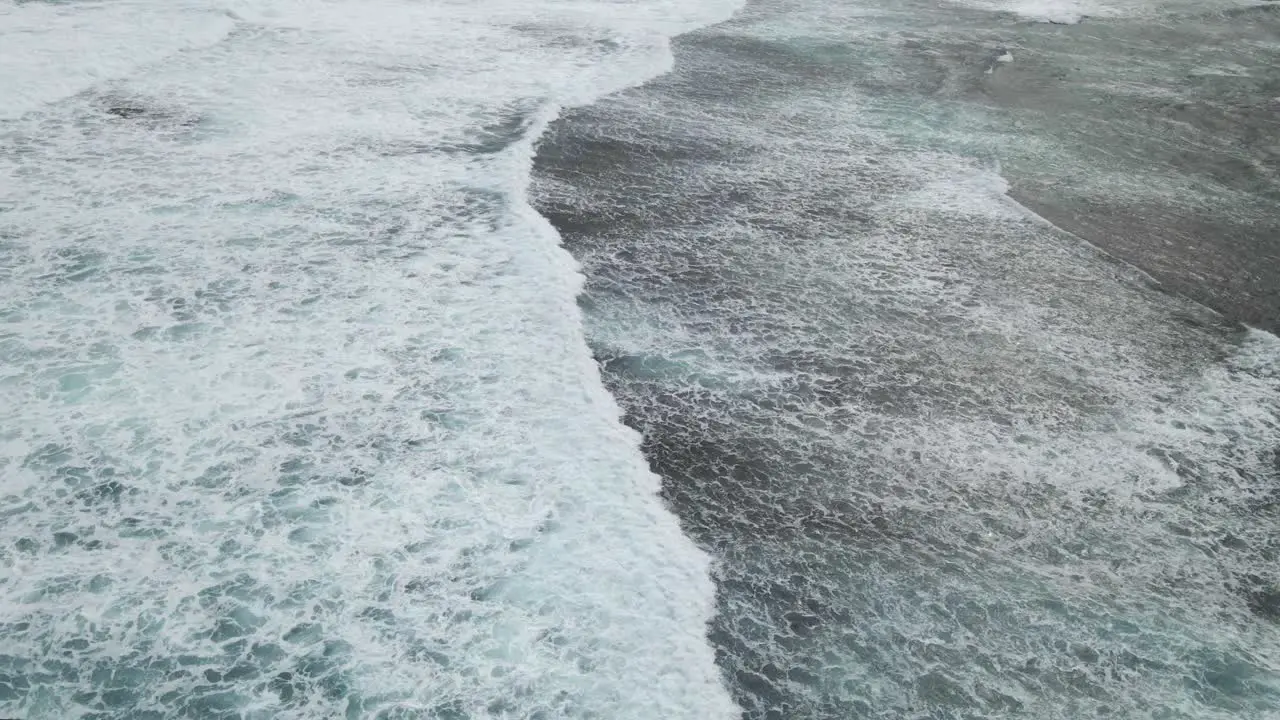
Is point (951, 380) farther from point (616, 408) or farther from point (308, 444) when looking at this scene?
point (308, 444)

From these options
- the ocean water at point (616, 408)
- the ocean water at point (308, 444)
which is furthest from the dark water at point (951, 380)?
the ocean water at point (308, 444)

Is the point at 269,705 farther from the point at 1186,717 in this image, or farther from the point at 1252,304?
the point at 1252,304

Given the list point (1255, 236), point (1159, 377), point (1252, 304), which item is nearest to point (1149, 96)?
point (1255, 236)

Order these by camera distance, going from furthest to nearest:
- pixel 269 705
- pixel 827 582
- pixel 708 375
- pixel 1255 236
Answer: pixel 1255 236, pixel 708 375, pixel 827 582, pixel 269 705

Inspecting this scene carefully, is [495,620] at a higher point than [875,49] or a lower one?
lower

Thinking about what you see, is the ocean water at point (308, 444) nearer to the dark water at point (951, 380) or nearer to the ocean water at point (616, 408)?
the ocean water at point (616, 408)
